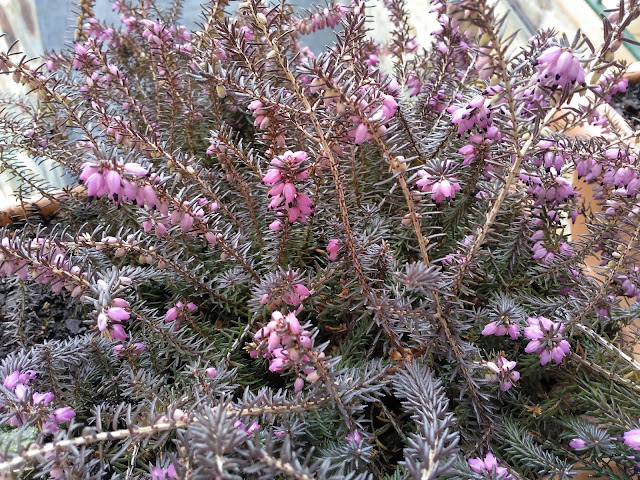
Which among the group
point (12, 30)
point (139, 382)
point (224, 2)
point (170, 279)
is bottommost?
point (139, 382)

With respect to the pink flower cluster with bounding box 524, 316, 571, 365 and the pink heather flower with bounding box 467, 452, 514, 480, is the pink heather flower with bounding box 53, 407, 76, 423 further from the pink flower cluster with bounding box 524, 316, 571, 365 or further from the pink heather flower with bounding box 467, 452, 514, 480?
the pink flower cluster with bounding box 524, 316, 571, 365

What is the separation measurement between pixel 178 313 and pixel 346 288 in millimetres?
372

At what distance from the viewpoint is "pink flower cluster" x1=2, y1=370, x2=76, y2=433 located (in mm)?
740

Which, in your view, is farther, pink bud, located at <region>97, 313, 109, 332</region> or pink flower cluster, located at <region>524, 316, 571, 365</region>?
pink flower cluster, located at <region>524, 316, 571, 365</region>

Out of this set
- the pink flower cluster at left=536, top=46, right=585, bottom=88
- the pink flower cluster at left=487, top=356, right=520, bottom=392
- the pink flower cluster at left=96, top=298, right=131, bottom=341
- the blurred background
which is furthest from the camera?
the blurred background

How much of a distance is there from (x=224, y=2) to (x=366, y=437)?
106cm

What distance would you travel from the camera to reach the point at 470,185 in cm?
108

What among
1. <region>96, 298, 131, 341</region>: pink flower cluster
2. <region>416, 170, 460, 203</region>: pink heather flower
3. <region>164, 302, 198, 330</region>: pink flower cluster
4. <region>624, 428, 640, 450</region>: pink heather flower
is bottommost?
<region>624, 428, 640, 450</region>: pink heather flower

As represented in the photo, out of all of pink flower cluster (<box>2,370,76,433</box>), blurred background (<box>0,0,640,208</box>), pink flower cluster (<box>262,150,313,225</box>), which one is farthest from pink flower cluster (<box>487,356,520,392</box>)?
blurred background (<box>0,0,640,208</box>)

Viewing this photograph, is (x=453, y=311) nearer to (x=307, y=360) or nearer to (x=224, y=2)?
(x=307, y=360)

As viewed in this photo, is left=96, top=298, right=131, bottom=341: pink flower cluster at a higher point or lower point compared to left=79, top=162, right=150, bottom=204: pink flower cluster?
lower

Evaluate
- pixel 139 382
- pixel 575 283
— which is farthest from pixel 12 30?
pixel 575 283

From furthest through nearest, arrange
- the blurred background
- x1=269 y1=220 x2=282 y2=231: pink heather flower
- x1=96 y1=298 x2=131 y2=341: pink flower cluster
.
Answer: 1. the blurred background
2. x1=269 y1=220 x2=282 y2=231: pink heather flower
3. x1=96 y1=298 x2=131 y2=341: pink flower cluster

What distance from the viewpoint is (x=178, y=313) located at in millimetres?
1048
